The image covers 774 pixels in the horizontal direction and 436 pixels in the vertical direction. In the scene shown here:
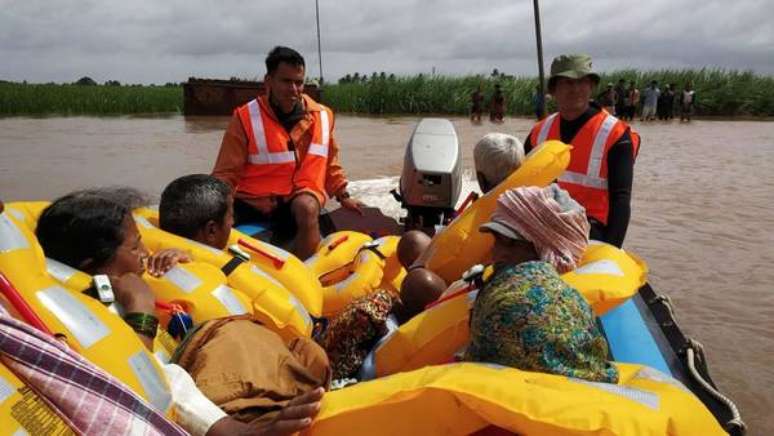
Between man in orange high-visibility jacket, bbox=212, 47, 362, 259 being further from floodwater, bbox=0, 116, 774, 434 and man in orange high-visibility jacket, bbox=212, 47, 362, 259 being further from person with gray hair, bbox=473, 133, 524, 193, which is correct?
floodwater, bbox=0, 116, 774, 434

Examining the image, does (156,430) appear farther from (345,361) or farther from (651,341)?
(651,341)

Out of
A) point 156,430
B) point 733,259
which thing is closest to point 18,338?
point 156,430

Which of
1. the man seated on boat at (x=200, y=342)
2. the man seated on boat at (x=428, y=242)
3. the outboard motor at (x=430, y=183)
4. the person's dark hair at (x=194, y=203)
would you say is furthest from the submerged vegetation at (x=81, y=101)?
the man seated on boat at (x=200, y=342)

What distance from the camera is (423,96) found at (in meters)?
24.8

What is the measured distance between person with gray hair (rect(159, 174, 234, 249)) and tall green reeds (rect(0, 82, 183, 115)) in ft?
75.5

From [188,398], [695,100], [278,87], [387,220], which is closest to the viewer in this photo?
[188,398]

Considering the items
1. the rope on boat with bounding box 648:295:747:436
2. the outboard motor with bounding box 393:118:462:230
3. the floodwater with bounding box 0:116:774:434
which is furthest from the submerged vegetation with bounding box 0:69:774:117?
the rope on boat with bounding box 648:295:747:436

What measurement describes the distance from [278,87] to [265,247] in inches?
46.2

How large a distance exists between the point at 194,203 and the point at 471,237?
3.37 ft

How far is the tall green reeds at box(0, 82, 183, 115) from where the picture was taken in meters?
22.5

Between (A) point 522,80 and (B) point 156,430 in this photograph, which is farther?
(A) point 522,80

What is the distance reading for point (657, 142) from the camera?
49.1 feet

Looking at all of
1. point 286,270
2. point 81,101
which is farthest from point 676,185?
point 81,101

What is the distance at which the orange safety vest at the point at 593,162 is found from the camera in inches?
114
